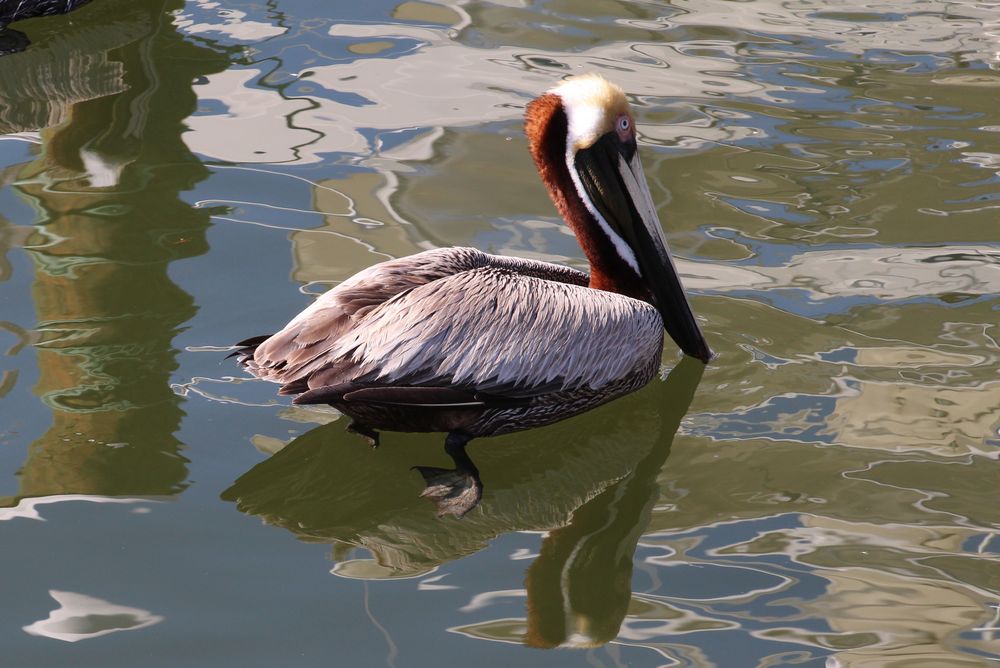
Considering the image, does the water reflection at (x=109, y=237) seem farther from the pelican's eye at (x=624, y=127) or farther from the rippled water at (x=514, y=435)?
the pelican's eye at (x=624, y=127)

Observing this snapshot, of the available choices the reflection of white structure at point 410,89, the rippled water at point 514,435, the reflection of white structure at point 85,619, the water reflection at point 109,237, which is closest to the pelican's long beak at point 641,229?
the rippled water at point 514,435

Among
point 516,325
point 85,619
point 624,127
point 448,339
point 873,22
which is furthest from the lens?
point 873,22

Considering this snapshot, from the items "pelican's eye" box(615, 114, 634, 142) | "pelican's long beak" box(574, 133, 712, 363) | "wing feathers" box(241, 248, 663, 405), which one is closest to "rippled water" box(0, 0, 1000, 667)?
"pelican's long beak" box(574, 133, 712, 363)

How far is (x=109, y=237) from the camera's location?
4.78 meters

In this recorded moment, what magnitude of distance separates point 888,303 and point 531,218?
4.73ft

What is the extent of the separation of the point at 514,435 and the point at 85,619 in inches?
54.7

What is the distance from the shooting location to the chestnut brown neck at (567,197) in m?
3.96

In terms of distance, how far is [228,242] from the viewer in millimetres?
4785

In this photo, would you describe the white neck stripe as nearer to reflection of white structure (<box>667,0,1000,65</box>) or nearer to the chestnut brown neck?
the chestnut brown neck

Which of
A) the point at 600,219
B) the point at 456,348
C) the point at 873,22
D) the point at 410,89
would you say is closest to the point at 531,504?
the point at 456,348

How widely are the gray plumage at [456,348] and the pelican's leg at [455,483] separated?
0.19 feet

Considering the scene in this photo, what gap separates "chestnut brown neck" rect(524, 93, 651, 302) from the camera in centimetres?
396

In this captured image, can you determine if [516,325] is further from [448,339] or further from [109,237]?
[109,237]

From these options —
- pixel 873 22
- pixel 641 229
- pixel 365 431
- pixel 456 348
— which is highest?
pixel 873 22
